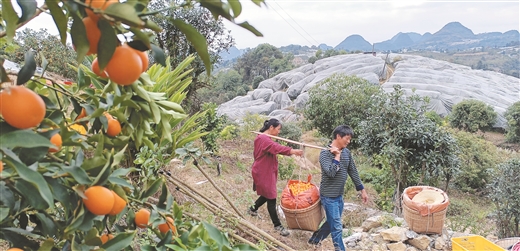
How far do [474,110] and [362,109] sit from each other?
7135mm

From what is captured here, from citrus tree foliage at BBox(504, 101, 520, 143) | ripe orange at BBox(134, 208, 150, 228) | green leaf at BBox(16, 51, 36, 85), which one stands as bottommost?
citrus tree foliage at BBox(504, 101, 520, 143)

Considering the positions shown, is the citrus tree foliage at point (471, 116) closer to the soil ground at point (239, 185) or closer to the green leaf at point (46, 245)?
the soil ground at point (239, 185)

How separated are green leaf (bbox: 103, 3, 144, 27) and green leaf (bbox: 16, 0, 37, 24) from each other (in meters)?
0.12

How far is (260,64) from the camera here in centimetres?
3038

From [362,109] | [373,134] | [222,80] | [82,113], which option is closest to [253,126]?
[362,109]

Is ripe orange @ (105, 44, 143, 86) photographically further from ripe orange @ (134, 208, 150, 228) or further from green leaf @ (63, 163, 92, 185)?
ripe orange @ (134, 208, 150, 228)

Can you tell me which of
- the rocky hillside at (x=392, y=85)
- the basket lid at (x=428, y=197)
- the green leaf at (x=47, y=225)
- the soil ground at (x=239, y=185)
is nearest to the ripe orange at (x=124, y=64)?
the green leaf at (x=47, y=225)

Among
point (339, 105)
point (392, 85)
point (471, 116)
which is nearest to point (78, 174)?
point (339, 105)

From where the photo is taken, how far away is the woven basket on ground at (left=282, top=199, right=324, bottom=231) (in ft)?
9.98

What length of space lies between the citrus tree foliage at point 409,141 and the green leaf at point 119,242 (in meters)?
4.07

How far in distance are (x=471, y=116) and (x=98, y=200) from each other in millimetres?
15605

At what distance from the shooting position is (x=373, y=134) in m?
4.89

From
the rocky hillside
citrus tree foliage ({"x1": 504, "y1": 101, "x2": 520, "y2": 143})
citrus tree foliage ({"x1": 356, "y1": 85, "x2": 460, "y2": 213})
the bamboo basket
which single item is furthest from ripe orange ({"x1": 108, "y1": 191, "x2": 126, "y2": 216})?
citrus tree foliage ({"x1": 504, "y1": 101, "x2": 520, "y2": 143})

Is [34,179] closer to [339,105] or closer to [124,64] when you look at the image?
[124,64]
